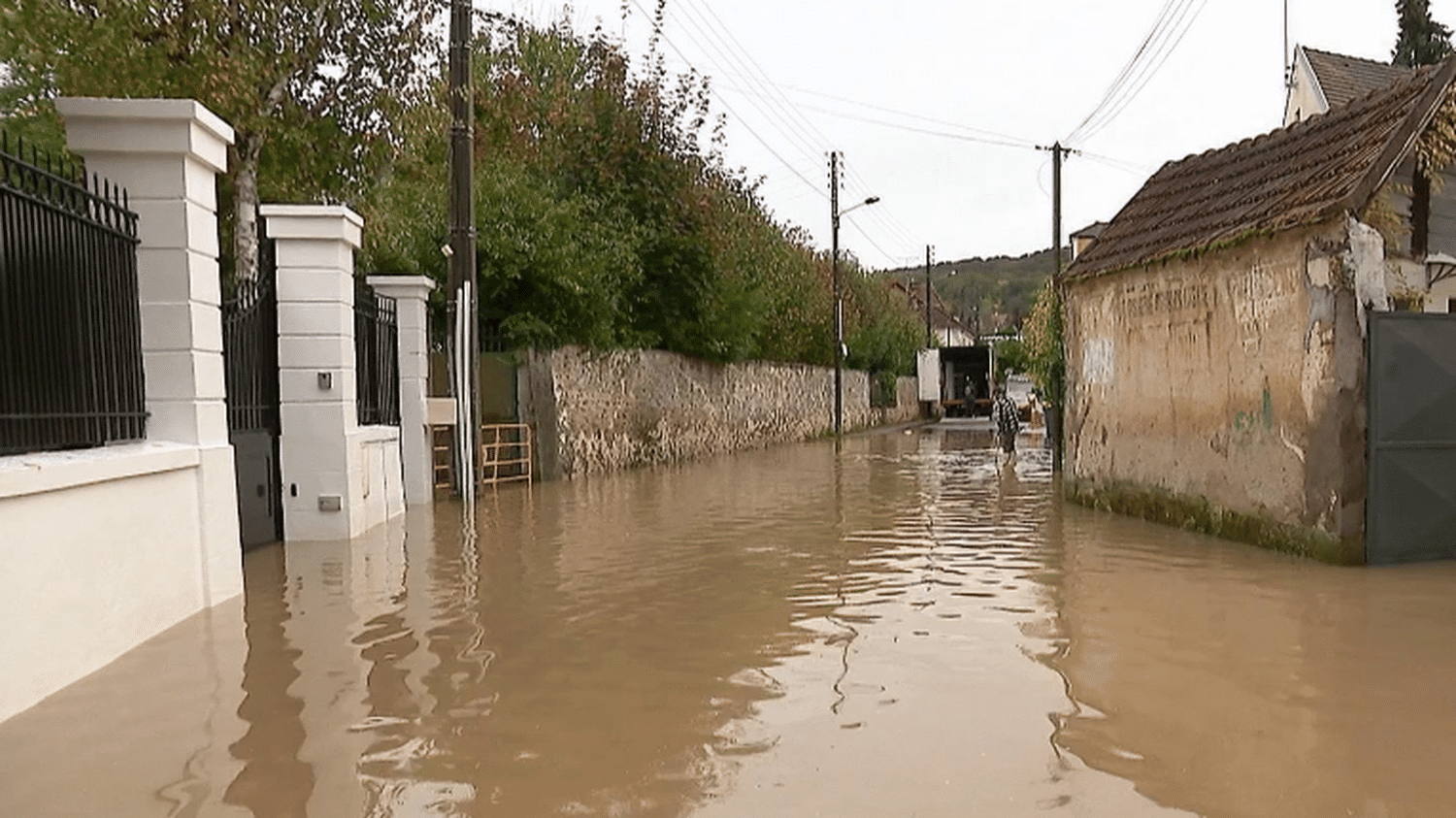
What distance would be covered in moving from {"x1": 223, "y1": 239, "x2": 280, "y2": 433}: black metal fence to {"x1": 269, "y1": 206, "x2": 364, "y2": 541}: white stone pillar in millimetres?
96

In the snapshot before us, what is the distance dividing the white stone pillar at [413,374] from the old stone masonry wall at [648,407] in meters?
3.24

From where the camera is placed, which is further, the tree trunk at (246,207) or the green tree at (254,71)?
the tree trunk at (246,207)

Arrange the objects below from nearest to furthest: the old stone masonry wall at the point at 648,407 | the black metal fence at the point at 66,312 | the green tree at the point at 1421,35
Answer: the black metal fence at the point at 66,312 < the old stone masonry wall at the point at 648,407 < the green tree at the point at 1421,35

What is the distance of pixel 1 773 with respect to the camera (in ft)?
13.5

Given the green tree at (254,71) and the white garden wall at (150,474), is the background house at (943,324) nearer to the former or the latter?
the green tree at (254,71)

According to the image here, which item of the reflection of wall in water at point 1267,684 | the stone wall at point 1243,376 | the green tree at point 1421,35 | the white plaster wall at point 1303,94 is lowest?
the reflection of wall in water at point 1267,684

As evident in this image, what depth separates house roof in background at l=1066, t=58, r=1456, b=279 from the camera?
27.7ft

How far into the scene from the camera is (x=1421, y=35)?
3325cm

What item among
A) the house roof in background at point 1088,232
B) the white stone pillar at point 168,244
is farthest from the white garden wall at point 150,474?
the house roof in background at point 1088,232

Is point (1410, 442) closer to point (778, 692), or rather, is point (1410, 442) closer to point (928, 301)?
point (778, 692)

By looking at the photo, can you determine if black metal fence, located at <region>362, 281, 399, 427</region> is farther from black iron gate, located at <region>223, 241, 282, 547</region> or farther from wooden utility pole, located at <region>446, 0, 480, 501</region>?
black iron gate, located at <region>223, 241, 282, 547</region>

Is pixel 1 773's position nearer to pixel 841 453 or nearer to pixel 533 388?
pixel 533 388

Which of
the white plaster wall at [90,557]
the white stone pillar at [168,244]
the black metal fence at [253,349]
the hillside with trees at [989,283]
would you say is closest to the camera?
the white plaster wall at [90,557]

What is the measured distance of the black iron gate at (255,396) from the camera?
962 centimetres
